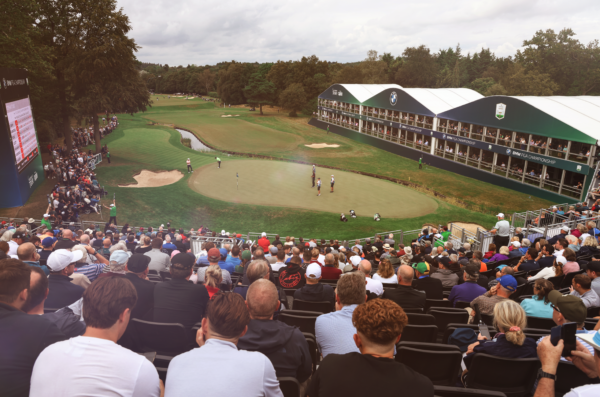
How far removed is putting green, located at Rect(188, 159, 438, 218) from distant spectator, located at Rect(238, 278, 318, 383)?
22.0m

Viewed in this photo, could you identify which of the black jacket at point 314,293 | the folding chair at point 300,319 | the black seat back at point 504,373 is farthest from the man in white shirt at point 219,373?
the black jacket at point 314,293

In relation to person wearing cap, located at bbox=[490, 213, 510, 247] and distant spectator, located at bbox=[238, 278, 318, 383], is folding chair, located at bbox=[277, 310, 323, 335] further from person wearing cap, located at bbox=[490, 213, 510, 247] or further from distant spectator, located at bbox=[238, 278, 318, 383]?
person wearing cap, located at bbox=[490, 213, 510, 247]

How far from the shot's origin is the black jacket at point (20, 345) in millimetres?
3285

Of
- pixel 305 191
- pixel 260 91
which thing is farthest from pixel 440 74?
pixel 305 191

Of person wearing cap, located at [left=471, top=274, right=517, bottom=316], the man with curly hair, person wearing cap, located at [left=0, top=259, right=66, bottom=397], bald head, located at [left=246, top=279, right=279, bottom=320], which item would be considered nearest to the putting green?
person wearing cap, located at [left=471, top=274, right=517, bottom=316]

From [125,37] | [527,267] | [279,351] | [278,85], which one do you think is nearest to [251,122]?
[278,85]

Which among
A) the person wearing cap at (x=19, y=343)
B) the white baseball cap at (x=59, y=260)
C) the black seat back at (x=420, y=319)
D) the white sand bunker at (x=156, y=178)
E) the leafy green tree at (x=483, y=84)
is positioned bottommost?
the white sand bunker at (x=156, y=178)

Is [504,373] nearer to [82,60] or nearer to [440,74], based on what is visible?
[82,60]

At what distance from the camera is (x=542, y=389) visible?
3869 mm

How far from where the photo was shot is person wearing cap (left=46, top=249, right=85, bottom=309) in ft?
20.0

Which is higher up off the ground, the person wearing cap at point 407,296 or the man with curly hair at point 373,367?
the man with curly hair at point 373,367

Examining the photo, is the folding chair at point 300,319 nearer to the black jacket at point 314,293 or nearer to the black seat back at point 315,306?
the black seat back at point 315,306

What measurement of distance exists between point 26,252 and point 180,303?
14.7ft

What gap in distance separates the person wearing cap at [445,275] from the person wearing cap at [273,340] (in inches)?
234
